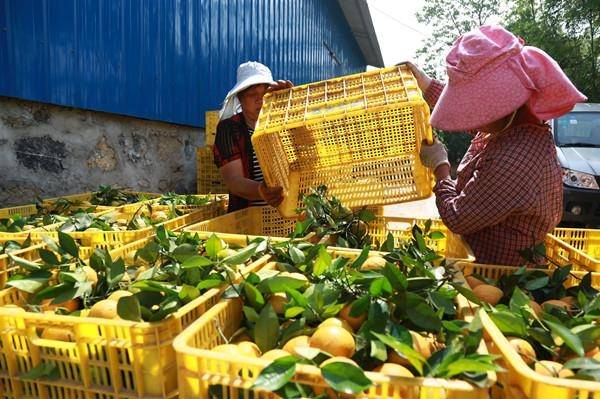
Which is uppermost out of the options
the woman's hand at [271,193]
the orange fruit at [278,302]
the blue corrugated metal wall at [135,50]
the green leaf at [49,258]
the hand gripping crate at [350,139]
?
the blue corrugated metal wall at [135,50]

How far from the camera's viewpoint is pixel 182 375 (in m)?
0.84

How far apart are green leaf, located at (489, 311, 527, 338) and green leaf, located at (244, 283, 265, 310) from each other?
585 mm

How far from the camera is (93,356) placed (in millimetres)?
977

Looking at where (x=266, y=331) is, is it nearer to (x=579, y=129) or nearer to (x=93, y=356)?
(x=93, y=356)

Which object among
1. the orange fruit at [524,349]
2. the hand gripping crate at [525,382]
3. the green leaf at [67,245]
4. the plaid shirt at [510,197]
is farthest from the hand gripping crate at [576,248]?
the green leaf at [67,245]

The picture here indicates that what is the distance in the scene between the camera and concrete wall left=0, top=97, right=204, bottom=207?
3422 mm

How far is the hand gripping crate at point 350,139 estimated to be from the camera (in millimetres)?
1966

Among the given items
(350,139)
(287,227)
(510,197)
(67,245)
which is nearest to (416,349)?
(510,197)

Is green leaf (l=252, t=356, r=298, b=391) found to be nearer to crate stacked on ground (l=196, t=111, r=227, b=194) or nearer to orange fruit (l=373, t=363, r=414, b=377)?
orange fruit (l=373, t=363, r=414, b=377)

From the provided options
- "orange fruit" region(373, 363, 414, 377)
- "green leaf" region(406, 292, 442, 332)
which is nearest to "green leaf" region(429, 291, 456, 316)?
"green leaf" region(406, 292, 442, 332)

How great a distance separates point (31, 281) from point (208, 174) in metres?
4.32

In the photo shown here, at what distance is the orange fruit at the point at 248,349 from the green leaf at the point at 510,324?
0.57 meters

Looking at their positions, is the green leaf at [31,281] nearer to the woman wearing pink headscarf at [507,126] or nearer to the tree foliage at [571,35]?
the woman wearing pink headscarf at [507,126]

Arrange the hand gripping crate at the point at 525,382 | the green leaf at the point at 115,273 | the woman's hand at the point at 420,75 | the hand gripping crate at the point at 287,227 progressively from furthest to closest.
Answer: the woman's hand at the point at 420,75 → the hand gripping crate at the point at 287,227 → the green leaf at the point at 115,273 → the hand gripping crate at the point at 525,382
